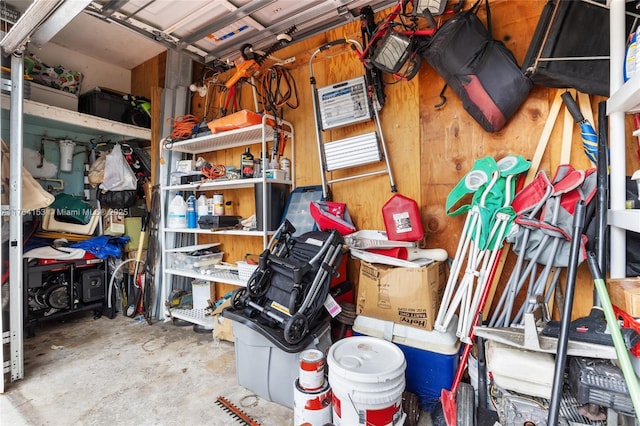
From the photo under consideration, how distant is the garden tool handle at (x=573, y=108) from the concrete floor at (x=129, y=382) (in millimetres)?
1750

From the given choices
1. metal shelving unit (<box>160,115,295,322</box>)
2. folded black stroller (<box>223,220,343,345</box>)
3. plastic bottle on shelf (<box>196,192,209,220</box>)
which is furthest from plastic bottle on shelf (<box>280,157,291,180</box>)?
plastic bottle on shelf (<box>196,192,209,220</box>)

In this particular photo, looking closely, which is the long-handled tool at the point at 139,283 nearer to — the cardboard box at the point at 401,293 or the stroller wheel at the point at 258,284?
the stroller wheel at the point at 258,284

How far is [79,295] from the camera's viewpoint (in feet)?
9.89

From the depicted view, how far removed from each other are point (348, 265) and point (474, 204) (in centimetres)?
103

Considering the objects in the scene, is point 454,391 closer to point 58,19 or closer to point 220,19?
point 220,19

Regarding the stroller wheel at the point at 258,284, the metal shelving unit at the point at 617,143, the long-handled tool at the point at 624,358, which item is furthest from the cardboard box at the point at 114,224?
the metal shelving unit at the point at 617,143

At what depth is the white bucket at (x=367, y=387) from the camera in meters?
1.27

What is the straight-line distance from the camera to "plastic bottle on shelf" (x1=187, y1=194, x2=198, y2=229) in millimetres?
2939

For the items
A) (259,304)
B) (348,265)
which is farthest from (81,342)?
(348,265)

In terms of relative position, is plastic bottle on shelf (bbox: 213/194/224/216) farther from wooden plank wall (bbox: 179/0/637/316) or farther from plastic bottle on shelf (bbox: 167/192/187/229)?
wooden plank wall (bbox: 179/0/637/316)

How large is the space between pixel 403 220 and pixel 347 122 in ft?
2.74

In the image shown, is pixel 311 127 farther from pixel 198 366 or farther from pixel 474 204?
pixel 198 366

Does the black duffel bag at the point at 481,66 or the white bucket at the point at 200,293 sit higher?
the black duffel bag at the point at 481,66

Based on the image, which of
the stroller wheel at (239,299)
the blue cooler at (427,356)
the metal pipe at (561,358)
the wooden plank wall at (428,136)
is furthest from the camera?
the stroller wheel at (239,299)
